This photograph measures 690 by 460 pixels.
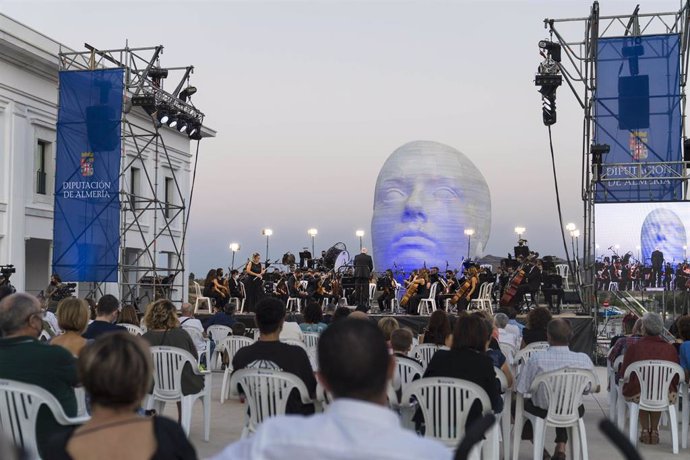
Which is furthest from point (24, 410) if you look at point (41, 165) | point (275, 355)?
point (41, 165)

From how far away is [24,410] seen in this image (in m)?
4.31

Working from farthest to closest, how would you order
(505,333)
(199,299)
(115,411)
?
(199,299)
(505,333)
(115,411)

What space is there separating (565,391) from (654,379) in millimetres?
1636

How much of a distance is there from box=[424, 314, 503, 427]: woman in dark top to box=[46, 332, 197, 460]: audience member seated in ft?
10.0

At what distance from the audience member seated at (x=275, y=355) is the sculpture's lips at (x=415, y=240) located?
95.9 feet

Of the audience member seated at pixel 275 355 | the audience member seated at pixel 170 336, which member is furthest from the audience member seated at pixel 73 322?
the audience member seated at pixel 170 336

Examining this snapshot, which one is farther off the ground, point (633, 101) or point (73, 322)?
point (633, 101)

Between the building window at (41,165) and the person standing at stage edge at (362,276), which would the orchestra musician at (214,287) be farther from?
the building window at (41,165)

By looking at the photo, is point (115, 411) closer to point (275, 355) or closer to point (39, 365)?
point (39, 365)

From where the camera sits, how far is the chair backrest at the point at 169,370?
292 inches

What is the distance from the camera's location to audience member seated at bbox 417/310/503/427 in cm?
554

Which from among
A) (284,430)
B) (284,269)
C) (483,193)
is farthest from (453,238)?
(284,430)

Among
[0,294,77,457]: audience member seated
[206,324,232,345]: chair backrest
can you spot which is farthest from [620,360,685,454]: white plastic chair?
[206,324,232,345]: chair backrest

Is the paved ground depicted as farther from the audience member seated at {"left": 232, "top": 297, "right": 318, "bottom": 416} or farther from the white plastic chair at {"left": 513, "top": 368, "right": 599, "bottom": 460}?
the audience member seated at {"left": 232, "top": 297, "right": 318, "bottom": 416}
